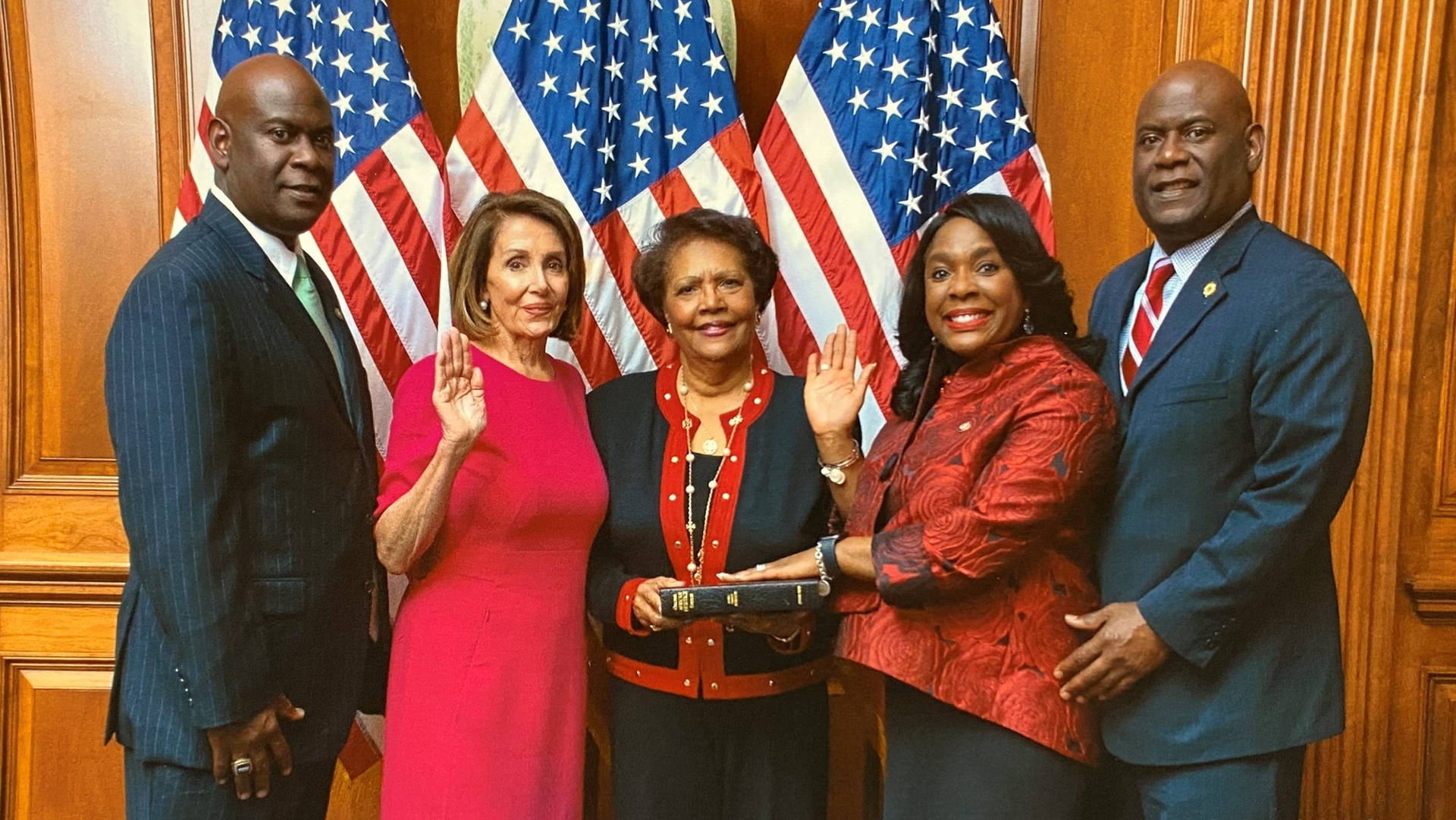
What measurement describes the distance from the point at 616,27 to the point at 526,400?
1333 mm

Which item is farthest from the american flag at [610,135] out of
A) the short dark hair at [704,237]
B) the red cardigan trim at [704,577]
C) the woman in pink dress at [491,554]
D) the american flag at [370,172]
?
the red cardigan trim at [704,577]

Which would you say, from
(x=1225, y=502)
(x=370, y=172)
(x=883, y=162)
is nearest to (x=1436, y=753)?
(x=1225, y=502)

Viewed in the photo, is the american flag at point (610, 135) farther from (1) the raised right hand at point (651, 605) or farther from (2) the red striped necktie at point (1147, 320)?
(2) the red striped necktie at point (1147, 320)

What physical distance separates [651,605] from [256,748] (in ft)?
2.50

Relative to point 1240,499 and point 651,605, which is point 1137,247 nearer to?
point 1240,499

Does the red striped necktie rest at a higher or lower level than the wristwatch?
higher

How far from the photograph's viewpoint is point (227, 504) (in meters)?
1.75

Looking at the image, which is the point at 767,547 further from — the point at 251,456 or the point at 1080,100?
the point at 1080,100

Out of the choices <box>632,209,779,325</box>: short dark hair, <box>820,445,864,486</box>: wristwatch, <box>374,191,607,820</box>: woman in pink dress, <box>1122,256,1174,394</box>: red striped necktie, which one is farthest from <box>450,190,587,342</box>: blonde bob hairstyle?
<box>1122,256,1174,394</box>: red striped necktie

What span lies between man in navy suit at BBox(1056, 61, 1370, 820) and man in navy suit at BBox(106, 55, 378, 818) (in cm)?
138

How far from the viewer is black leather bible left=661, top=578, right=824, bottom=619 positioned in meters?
1.96

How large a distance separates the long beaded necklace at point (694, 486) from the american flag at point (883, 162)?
0.72 m

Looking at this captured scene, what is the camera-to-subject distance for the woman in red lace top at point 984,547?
1.80m

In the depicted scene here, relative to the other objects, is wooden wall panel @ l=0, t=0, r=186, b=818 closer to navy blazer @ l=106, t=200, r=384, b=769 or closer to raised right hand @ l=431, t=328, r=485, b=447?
navy blazer @ l=106, t=200, r=384, b=769
